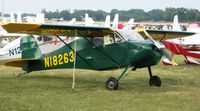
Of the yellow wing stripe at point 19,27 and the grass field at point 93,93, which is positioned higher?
the yellow wing stripe at point 19,27

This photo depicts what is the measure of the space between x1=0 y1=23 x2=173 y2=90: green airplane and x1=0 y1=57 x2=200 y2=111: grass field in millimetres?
544

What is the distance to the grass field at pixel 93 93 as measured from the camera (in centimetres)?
985

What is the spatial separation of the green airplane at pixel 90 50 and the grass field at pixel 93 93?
1.79ft

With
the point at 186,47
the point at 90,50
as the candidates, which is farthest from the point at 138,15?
the point at 90,50

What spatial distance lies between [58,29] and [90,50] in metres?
1.53

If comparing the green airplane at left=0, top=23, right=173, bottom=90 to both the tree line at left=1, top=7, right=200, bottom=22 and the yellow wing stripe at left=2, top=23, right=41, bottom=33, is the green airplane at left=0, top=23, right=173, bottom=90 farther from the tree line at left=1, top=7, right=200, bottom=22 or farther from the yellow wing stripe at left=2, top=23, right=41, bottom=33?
the tree line at left=1, top=7, right=200, bottom=22

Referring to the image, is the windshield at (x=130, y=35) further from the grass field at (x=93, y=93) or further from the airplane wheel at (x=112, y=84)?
the grass field at (x=93, y=93)

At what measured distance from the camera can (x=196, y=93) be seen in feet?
40.2

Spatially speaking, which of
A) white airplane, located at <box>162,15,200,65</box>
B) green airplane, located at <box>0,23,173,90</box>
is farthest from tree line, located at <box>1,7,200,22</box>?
green airplane, located at <box>0,23,173,90</box>

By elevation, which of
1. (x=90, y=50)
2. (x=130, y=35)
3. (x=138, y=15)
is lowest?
(x=138, y=15)

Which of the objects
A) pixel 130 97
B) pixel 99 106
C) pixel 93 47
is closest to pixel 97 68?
pixel 93 47

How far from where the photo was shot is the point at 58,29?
12.8 metres

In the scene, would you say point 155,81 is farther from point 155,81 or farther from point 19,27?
point 19,27

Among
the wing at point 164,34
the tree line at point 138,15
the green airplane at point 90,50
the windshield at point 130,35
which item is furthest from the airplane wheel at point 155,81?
the tree line at point 138,15
